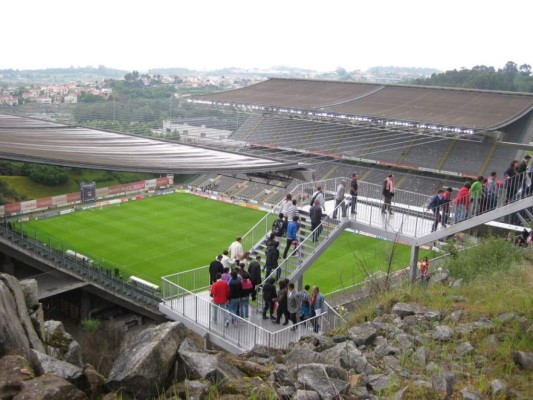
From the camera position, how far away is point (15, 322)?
618 centimetres

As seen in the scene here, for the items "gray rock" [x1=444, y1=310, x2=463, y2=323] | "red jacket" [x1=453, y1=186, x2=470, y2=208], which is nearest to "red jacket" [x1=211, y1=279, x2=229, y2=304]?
"gray rock" [x1=444, y1=310, x2=463, y2=323]

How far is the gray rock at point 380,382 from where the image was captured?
6.14 meters

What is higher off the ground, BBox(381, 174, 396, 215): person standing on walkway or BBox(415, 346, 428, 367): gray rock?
BBox(381, 174, 396, 215): person standing on walkway

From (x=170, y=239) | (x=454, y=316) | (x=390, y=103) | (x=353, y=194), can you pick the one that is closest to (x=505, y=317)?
(x=454, y=316)

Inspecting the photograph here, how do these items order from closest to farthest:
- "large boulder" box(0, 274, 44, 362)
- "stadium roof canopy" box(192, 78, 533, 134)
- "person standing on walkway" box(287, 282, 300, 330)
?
1. "large boulder" box(0, 274, 44, 362)
2. "person standing on walkway" box(287, 282, 300, 330)
3. "stadium roof canopy" box(192, 78, 533, 134)

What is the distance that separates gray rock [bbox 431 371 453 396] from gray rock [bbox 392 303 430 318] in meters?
2.82

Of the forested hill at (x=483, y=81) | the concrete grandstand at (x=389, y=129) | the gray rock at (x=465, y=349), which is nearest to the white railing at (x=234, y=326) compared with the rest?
the gray rock at (x=465, y=349)

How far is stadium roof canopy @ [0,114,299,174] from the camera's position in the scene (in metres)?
16.3

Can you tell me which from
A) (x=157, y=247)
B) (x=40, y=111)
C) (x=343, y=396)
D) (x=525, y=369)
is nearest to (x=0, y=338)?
(x=343, y=396)

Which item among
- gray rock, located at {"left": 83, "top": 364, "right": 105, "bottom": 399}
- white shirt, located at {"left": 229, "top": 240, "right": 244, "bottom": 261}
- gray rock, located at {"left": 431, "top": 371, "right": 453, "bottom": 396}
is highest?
gray rock, located at {"left": 431, "top": 371, "right": 453, "bottom": 396}

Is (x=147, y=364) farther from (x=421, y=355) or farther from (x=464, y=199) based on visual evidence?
(x=464, y=199)

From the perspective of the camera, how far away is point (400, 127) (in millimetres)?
40062

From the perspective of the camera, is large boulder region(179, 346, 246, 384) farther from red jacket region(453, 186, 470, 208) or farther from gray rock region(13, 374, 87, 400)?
red jacket region(453, 186, 470, 208)

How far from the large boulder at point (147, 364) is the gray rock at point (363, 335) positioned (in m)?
2.64
